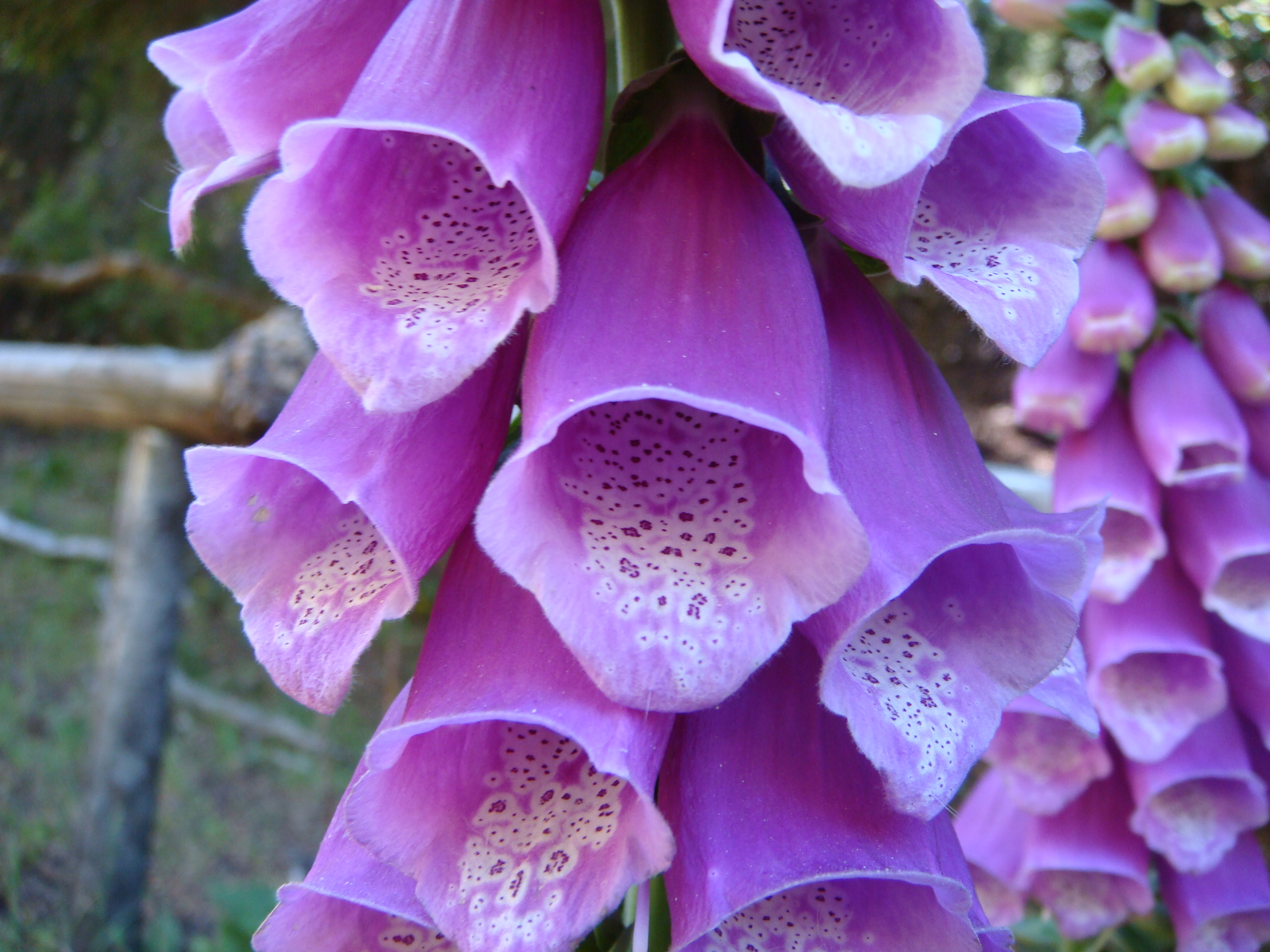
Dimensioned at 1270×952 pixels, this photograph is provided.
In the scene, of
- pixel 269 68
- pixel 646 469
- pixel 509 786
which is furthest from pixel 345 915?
pixel 269 68

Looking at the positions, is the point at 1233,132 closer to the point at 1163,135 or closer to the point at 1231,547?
the point at 1163,135

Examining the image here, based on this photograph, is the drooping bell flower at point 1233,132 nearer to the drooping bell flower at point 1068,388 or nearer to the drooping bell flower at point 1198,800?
the drooping bell flower at point 1068,388

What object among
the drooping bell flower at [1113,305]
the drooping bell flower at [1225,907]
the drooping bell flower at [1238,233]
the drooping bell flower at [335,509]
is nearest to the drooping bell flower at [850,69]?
the drooping bell flower at [335,509]

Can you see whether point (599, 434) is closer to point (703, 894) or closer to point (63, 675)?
point (703, 894)

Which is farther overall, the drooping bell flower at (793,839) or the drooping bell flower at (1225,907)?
the drooping bell flower at (1225,907)

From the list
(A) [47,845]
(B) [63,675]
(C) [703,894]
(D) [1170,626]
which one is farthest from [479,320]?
(B) [63,675]

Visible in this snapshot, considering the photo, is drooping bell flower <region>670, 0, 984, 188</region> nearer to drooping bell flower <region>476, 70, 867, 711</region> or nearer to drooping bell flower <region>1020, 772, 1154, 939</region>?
drooping bell flower <region>476, 70, 867, 711</region>

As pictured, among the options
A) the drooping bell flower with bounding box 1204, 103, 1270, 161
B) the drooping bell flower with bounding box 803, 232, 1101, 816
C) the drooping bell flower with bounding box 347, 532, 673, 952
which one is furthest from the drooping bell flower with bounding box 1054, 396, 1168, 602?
the drooping bell flower with bounding box 347, 532, 673, 952
